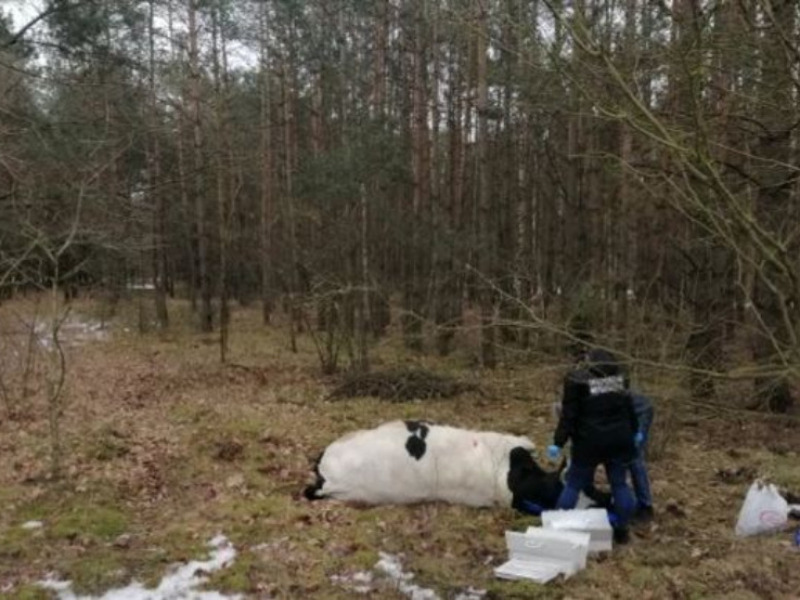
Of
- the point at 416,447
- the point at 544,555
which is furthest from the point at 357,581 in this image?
the point at 416,447

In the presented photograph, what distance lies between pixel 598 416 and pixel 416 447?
70.4 inches

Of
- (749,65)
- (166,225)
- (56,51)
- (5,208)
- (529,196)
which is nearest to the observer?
(749,65)

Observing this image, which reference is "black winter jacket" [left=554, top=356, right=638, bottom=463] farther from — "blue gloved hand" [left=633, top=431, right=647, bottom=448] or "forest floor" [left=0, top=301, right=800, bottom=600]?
"forest floor" [left=0, top=301, right=800, bottom=600]

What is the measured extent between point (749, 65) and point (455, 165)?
50.4 feet

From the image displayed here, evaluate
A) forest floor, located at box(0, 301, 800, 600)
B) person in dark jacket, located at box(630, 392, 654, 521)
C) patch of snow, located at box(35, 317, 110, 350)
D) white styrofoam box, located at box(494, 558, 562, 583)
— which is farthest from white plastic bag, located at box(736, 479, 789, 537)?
patch of snow, located at box(35, 317, 110, 350)

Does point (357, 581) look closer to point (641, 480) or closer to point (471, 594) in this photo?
point (471, 594)

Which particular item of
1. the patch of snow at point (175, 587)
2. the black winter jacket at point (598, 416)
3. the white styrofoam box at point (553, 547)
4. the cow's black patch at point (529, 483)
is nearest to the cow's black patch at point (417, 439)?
the cow's black patch at point (529, 483)

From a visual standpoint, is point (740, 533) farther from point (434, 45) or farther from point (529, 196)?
point (529, 196)

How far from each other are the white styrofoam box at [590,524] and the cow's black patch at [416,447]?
4.89 ft

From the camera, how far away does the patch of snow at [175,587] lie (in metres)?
5.27

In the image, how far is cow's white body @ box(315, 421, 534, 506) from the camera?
7.02 metres

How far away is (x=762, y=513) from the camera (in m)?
6.15

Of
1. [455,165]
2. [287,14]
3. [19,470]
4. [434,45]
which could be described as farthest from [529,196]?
[19,470]

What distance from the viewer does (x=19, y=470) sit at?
26.8ft
